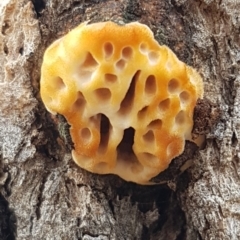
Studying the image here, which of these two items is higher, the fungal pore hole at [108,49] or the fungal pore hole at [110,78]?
the fungal pore hole at [108,49]

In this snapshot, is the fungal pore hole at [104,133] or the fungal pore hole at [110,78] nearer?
the fungal pore hole at [110,78]

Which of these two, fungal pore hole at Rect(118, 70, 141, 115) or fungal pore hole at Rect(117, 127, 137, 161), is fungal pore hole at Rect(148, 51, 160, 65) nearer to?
fungal pore hole at Rect(118, 70, 141, 115)

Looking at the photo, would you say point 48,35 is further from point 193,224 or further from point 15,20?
point 193,224

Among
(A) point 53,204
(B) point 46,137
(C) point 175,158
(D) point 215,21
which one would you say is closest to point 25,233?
(A) point 53,204

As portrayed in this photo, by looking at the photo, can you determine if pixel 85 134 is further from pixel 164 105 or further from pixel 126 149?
pixel 164 105

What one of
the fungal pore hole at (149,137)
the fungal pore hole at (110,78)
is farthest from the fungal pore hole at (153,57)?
the fungal pore hole at (149,137)

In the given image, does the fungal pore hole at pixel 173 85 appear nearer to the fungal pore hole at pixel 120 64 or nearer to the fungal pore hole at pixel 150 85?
the fungal pore hole at pixel 150 85
